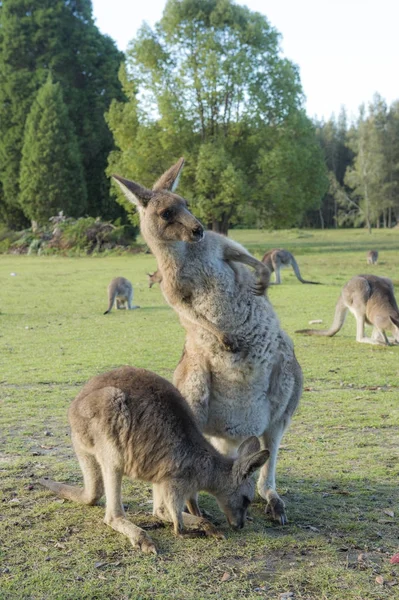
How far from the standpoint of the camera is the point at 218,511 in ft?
12.2

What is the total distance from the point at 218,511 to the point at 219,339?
87cm

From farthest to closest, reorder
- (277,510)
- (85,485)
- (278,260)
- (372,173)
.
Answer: (372,173) < (278,260) < (85,485) < (277,510)

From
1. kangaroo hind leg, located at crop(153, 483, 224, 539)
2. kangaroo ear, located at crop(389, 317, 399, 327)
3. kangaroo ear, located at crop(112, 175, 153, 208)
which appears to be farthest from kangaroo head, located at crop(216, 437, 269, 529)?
kangaroo ear, located at crop(389, 317, 399, 327)

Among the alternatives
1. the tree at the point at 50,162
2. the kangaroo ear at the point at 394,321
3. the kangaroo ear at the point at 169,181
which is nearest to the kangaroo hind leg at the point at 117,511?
the kangaroo ear at the point at 169,181

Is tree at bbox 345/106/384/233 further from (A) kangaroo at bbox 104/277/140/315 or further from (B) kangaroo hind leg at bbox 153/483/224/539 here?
(B) kangaroo hind leg at bbox 153/483/224/539

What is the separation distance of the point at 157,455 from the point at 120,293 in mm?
9571

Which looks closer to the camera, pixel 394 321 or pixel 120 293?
pixel 394 321

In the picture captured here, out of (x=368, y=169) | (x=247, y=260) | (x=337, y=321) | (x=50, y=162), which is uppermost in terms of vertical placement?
(x=368, y=169)

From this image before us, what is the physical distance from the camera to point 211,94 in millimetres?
26469

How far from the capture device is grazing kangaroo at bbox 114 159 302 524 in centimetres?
370

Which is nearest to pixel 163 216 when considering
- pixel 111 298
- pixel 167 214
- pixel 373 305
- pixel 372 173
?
pixel 167 214

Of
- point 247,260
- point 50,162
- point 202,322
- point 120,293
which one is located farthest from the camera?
point 50,162

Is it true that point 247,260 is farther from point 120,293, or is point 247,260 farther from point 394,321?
point 120,293

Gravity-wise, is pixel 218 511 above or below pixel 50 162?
below
